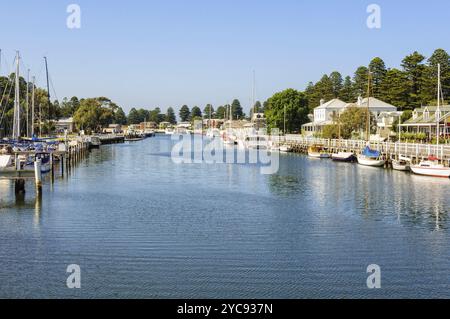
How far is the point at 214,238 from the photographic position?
83.7 ft

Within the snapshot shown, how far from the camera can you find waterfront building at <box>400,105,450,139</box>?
71525 mm

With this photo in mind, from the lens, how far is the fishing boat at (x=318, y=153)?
8088 cm

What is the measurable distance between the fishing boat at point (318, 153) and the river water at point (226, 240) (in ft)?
115

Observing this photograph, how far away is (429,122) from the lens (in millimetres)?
73562

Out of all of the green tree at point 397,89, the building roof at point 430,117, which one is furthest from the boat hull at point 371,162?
the green tree at point 397,89

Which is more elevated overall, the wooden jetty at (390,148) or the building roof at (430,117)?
the building roof at (430,117)

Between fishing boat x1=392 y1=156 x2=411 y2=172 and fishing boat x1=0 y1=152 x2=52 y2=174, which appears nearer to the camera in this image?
fishing boat x1=0 y1=152 x2=52 y2=174

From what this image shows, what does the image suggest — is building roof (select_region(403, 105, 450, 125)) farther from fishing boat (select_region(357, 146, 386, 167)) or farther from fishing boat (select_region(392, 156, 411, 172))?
fishing boat (select_region(392, 156, 411, 172))

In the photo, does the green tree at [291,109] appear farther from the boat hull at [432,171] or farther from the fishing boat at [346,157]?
the boat hull at [432,171]

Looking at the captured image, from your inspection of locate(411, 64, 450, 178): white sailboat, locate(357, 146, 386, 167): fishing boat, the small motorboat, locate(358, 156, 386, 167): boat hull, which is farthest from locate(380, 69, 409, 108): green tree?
the small motorboat

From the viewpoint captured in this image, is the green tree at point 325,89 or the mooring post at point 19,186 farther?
the green tree at point 325,89

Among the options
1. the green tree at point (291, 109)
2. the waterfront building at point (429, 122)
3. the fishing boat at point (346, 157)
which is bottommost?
the fishing boat at point (346, 157)

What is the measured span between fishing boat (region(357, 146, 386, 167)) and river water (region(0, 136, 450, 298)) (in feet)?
57.4

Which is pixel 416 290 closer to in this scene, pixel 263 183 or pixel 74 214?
pixel 74 214
